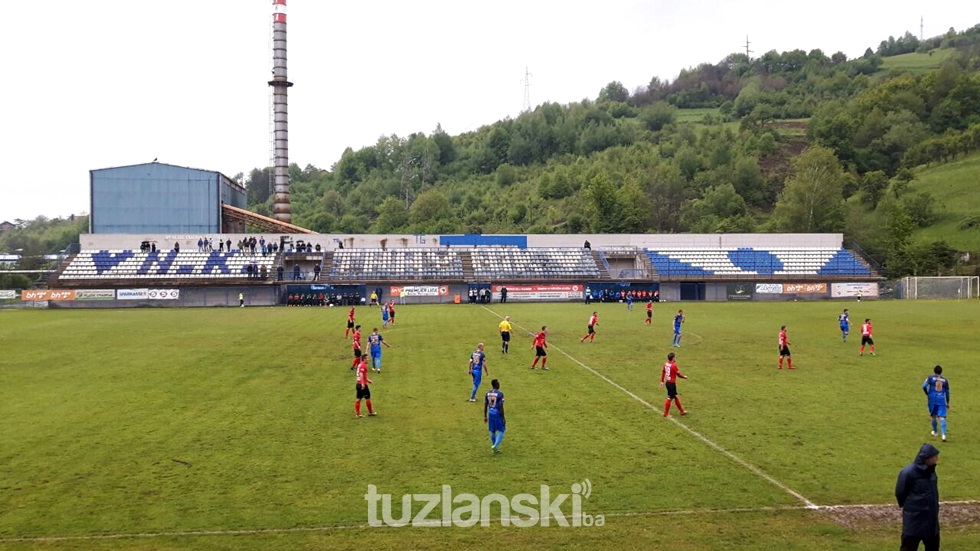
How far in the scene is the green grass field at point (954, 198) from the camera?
87125 millimetres

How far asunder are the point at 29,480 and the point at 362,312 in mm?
42591

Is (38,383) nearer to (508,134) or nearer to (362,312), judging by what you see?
(362,312)

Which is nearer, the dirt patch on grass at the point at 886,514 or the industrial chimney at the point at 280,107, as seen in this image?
the dirt patch on grass at the point at 886,514

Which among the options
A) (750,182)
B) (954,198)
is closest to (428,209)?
(750,182)

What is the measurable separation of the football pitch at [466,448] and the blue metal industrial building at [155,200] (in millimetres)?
47088

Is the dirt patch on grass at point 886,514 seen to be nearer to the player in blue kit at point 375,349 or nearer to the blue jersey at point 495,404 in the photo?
the blue jersey at point 495,404

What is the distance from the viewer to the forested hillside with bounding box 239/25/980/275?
103 meters

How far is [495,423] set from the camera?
1467cm

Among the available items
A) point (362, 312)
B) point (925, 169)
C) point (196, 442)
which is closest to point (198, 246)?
point (362, 312)

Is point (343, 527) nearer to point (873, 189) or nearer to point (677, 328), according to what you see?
point (677, 328)

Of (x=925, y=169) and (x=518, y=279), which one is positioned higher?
(x=925, y=169)

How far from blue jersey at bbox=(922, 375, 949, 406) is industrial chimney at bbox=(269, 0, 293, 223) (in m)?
84.2

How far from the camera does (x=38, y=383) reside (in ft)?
76.7

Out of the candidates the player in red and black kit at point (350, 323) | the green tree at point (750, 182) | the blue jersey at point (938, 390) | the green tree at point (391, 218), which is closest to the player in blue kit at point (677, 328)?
the player in red and black kit at point (350, 323)
